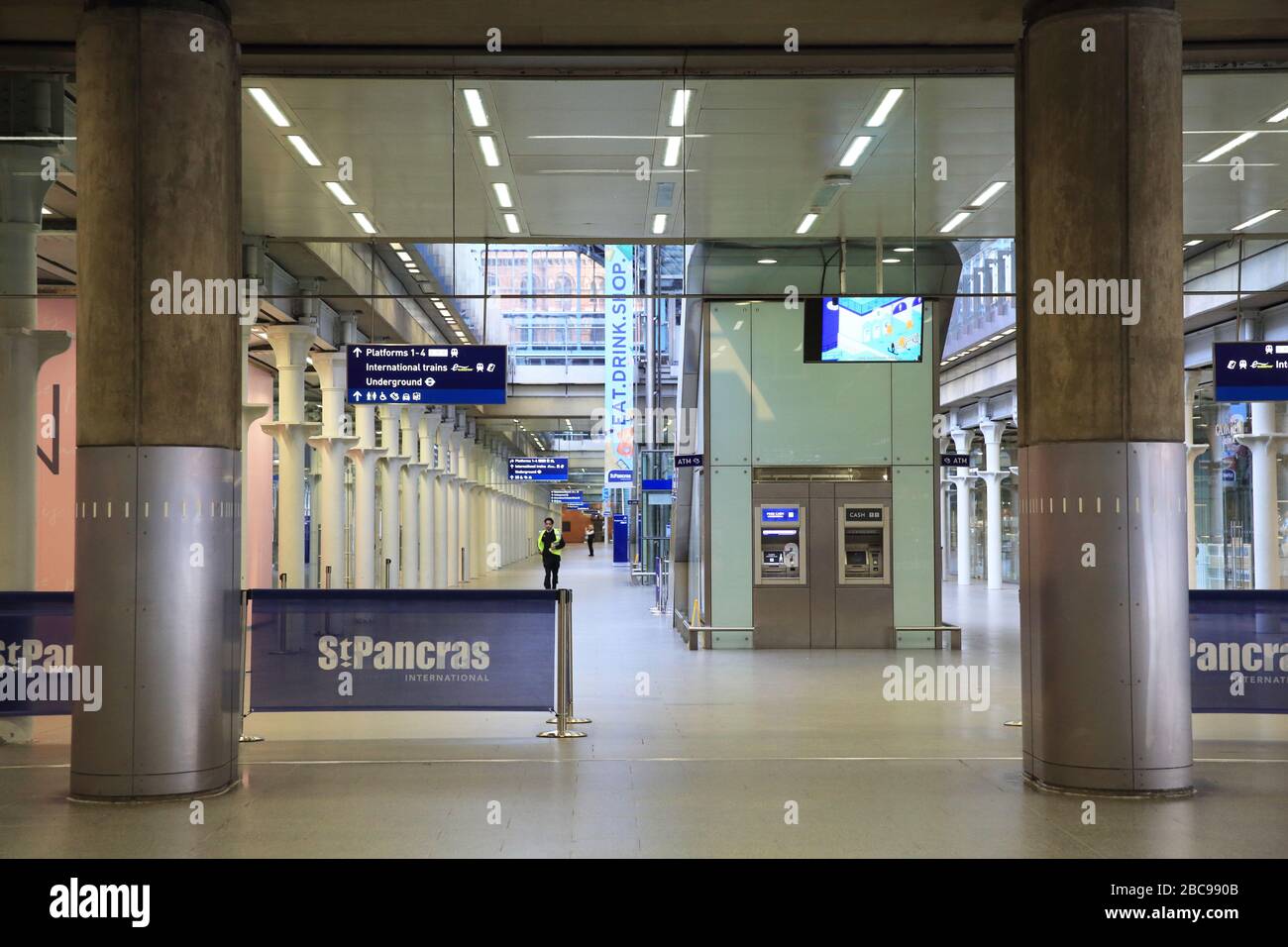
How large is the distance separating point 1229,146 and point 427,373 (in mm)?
8866

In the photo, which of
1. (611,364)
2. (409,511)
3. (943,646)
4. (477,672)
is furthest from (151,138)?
(611,364)

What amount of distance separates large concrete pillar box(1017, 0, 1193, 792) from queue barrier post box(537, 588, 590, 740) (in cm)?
367

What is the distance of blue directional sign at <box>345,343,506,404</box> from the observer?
1509 centimetres

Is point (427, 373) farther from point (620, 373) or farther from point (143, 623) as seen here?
point (620, 373)

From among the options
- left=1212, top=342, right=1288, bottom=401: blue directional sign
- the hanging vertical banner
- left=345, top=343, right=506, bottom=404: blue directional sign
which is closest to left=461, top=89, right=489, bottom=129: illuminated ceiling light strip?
left=345, top=343, right=506, bottom=404: blue directional sign

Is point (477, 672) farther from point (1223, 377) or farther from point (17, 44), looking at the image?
point (1223, 377)

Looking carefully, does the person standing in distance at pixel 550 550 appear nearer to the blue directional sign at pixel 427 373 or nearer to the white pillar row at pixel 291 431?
the white pillar row at pixel 291 431

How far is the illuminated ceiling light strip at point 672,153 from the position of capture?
11859 mm

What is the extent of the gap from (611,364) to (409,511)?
6951 mm

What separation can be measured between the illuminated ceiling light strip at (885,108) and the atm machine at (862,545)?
743 cm

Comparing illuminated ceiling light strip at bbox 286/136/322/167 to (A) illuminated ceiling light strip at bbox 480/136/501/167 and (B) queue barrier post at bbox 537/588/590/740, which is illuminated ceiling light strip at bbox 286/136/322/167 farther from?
(B) queue barrier post at bbox 537/588/590/740

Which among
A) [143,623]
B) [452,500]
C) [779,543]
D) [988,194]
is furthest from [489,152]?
[452,500]

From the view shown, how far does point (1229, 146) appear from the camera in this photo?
12219mm

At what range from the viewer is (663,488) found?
30.2 m
